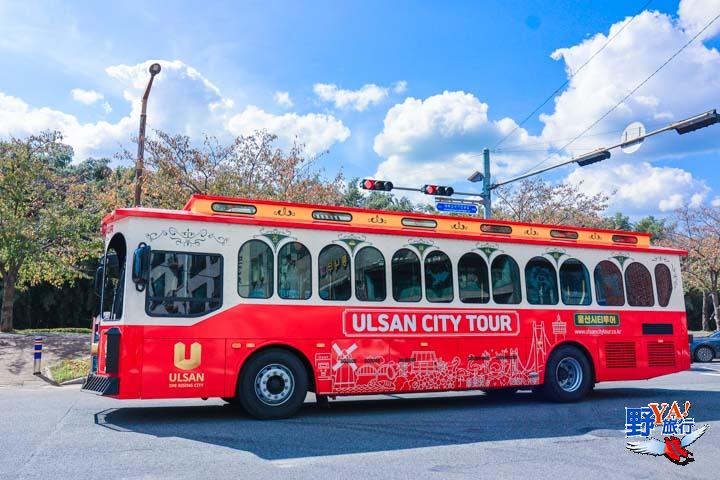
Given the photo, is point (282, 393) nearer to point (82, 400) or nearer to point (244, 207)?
point (244, 207)

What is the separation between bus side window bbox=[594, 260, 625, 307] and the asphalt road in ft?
6.69

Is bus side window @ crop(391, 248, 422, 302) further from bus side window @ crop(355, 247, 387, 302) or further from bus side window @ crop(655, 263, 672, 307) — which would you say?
bus side window @ crop(655, 263, 672, 307)

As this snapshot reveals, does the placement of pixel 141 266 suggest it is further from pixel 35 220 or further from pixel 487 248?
pixel 35 220

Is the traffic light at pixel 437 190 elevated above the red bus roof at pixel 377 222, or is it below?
above

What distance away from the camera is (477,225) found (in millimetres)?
11492

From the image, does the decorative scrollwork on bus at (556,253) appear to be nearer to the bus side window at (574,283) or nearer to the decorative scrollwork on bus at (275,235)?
the bus side window at (574,283)

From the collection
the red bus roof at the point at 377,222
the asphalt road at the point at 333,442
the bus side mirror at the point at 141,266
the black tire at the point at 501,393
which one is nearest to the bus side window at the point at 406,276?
the red bus roof at the point at 377,222

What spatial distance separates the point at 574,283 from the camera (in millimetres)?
12094

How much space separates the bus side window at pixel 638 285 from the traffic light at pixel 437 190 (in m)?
9.97

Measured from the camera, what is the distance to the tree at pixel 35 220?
24906 millimetres

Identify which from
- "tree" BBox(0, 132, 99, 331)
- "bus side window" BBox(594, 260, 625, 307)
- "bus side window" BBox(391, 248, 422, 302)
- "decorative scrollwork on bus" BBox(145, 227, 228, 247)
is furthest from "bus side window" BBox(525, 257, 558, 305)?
"tree" BBox(0, 132, 99, 331)

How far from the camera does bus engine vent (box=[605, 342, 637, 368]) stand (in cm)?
1212

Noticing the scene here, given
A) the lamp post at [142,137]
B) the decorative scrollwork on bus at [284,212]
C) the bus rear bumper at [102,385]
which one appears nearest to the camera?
the bus rear bumper at [102,385]

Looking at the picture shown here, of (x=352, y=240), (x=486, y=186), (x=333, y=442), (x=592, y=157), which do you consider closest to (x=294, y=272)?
(x=352, y=240)
